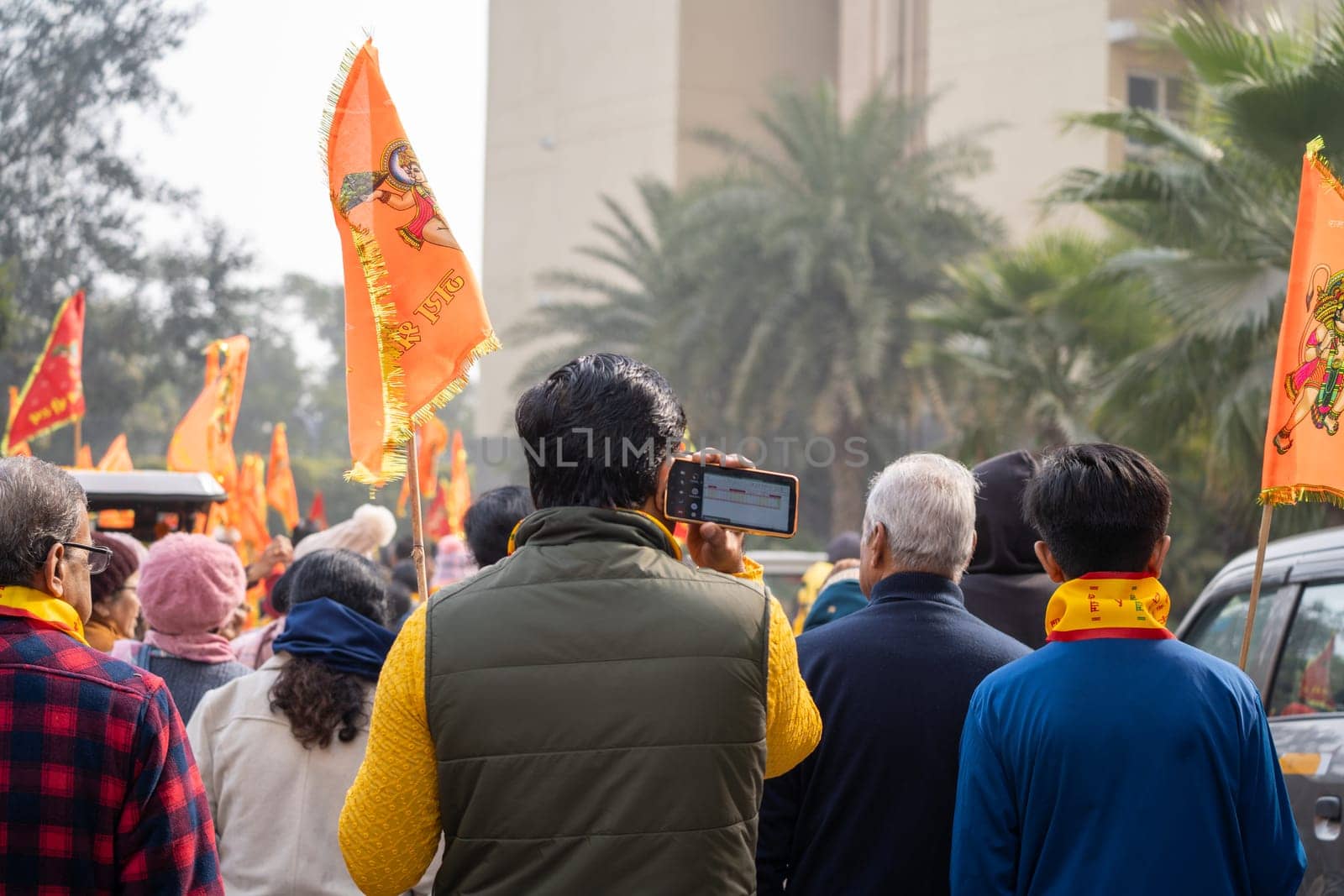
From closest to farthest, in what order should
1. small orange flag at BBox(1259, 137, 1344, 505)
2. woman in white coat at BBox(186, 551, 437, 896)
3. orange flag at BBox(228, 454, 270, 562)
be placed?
woman in white coat at BBox(186, 551, 437, 896) → small orange flag at BBox(1259, 137, 1344, 505) → orange flag at BBox(228, 454, 270, 562)

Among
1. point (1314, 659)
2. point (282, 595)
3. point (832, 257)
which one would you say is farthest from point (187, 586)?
point (832, 257)

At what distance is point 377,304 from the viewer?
3346 mm

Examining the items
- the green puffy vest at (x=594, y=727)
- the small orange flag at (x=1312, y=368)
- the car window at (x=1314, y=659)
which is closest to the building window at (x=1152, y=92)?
the car window at (x=1314, y=659)

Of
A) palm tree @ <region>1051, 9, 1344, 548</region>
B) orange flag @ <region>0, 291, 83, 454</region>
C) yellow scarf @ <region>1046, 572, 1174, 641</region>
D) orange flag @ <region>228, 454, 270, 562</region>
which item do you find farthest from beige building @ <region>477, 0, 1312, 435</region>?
yellow scarf @ <region>1046, 572, 1174, 641</region>

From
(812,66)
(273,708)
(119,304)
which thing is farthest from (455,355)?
(812,66)

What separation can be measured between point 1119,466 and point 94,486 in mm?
5366

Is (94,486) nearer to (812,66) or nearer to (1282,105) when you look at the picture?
(1282,105)

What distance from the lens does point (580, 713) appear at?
2.11 meters

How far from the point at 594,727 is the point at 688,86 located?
39.3 meters

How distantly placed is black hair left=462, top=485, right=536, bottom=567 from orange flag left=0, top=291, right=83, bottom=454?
761 cm

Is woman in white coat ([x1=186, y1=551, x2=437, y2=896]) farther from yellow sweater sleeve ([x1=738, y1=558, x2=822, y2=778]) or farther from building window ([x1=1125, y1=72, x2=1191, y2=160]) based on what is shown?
building window ([x1=1125, y1=72, x2=1191, y2=160])

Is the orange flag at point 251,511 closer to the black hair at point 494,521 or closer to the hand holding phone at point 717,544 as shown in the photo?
the black hair at point 494,521

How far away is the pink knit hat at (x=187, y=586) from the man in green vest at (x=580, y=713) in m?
1.89

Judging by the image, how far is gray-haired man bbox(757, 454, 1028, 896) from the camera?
2.70 m
